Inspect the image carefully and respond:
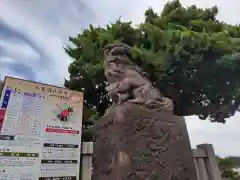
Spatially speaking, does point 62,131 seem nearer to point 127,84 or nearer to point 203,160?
point 127,84

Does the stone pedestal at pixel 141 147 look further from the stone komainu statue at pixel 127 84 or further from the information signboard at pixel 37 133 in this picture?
the information signboard at pixel 37 133

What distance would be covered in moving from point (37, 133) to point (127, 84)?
54.0 inches

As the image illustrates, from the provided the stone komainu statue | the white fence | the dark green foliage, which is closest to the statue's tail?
the stone komainu statue

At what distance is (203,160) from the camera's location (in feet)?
11.2

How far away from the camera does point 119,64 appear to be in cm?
330

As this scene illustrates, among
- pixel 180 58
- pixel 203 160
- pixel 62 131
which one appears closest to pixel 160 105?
pixel 203 160

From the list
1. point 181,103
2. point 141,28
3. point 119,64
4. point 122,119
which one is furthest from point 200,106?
point 122,119

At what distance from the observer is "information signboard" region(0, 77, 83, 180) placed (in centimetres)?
243

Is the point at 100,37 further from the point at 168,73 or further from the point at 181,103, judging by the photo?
the point at 181,103

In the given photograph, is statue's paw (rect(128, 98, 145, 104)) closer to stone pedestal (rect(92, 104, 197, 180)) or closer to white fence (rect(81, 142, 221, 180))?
stone pedestal (rect(92, 104, 197, 180))

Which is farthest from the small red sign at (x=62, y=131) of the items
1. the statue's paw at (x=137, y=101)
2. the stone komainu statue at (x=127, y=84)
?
the statue's paw at (x=137, y=101)

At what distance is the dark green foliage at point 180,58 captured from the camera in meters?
4.20

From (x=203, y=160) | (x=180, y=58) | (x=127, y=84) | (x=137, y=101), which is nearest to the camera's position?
(x=137, y=101)

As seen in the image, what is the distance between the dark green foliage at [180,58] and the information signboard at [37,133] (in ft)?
4.23
